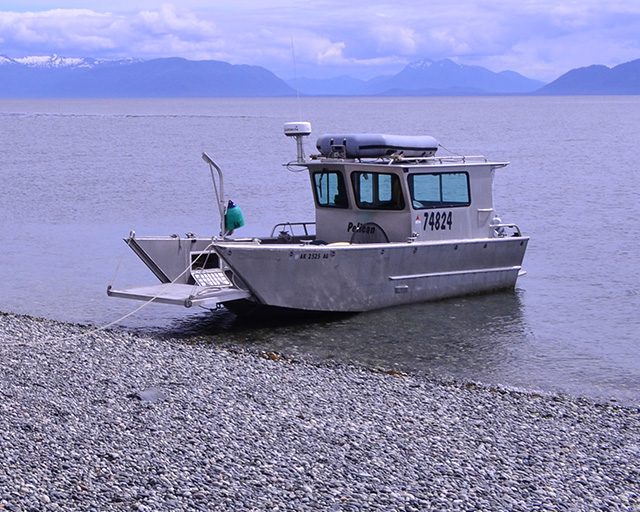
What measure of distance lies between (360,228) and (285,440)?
755 centimetres

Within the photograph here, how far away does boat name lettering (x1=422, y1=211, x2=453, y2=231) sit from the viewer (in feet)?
48.7

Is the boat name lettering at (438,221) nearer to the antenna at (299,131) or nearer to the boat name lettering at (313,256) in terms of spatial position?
the boat name lettering at (313,256)

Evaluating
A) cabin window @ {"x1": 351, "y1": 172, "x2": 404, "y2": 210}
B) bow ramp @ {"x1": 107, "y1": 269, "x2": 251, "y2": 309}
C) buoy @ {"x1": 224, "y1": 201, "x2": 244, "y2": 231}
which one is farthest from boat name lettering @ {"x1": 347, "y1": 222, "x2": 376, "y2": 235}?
bow ramp @ {"x1": 107, "y1": 269, "x2": 251, "y2": 309}

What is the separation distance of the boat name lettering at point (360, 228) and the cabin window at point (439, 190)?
85 centimetres

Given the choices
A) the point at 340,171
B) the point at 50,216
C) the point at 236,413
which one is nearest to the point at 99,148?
the point at 50,216

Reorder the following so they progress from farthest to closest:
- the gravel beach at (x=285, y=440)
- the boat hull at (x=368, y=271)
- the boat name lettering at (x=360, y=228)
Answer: the boat name lettering at (x=360, y=228)
the boat hull at (x=368, y=271)
the gravel beach at (x=285, y=440)

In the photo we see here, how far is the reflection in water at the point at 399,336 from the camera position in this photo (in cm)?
1233

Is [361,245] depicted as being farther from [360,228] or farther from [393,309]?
[393,309]

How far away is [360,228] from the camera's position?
15047 mm

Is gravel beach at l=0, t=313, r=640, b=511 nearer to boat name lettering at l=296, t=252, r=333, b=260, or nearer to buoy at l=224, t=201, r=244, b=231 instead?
boat name lettering at l=296, t=252, r=333, b=260

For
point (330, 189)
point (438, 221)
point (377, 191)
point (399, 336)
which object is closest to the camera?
point (399, 336)

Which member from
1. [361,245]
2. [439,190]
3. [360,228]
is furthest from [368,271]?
[439,190]

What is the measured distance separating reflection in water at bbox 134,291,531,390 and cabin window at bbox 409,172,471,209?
1.75 meters

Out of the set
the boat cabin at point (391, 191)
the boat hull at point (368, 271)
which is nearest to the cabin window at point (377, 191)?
the boat cabin at point (391, 191)
